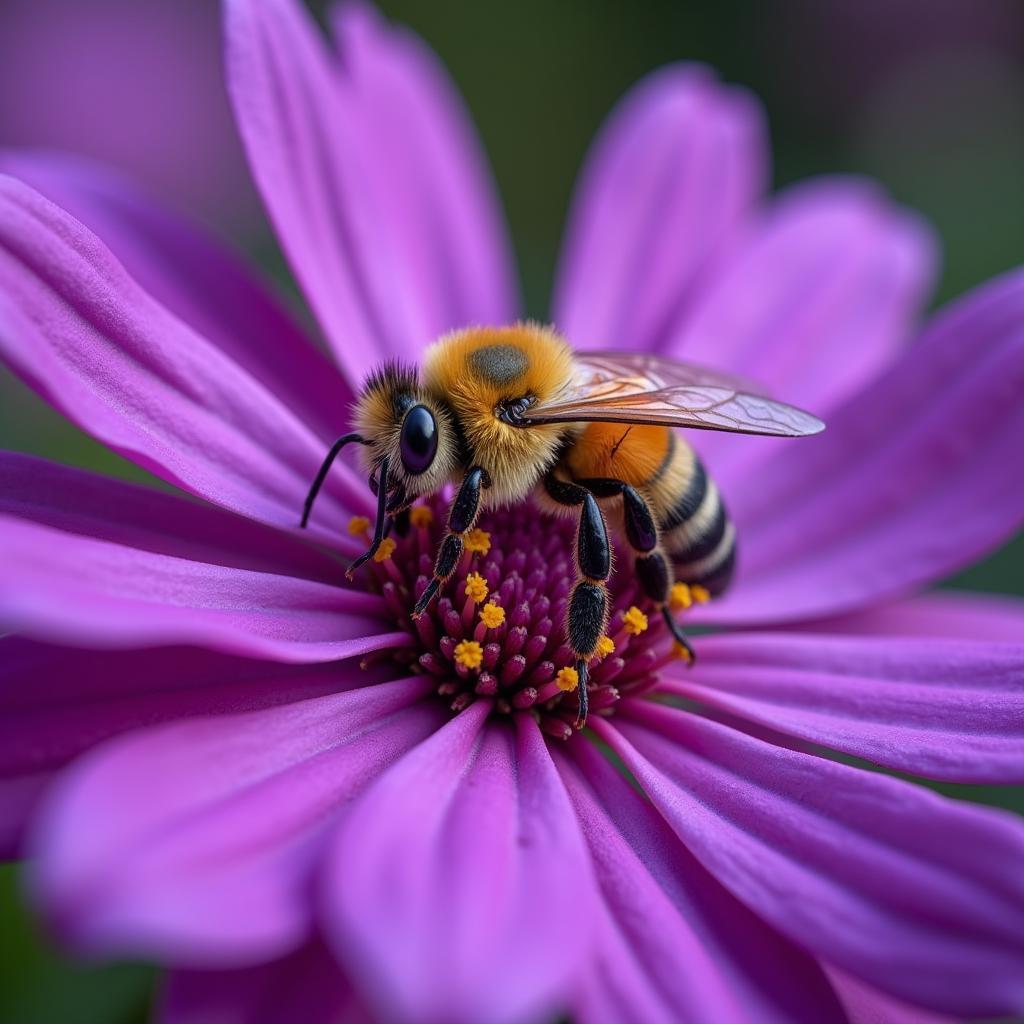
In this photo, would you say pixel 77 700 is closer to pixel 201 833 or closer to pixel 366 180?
pixel 201 833

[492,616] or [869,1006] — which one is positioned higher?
[492,616]

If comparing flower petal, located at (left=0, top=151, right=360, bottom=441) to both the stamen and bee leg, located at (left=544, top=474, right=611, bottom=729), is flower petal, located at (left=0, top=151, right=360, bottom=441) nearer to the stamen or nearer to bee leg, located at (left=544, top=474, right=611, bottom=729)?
the stamen

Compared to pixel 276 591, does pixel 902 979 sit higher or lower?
lower

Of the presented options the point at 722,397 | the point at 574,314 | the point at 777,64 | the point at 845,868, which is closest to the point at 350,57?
the point at 574,314

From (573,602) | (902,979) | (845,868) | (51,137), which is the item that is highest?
(51,137)

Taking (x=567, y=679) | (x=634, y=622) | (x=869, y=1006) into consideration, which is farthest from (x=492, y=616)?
(x=869, y=1006)

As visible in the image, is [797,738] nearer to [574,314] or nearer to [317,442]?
[317,442]
